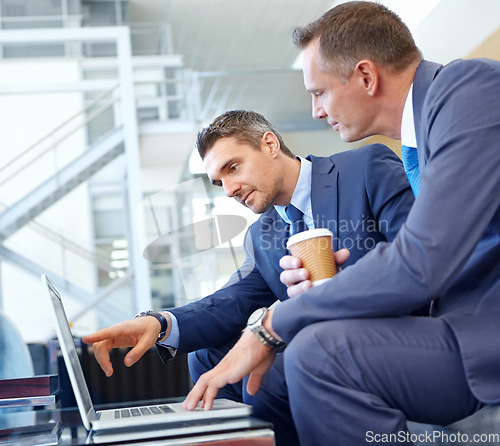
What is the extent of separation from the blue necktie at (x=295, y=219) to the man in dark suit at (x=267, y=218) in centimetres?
1

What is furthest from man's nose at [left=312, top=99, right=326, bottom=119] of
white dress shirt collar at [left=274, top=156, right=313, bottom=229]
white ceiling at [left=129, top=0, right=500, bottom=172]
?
white ceiling at [left=129, top=0, right=500, bottom=172]

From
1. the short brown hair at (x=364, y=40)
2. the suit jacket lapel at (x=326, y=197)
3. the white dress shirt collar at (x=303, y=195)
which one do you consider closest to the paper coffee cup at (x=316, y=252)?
the short brown hair at (x=364, y=40)

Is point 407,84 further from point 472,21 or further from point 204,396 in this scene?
point 472,21

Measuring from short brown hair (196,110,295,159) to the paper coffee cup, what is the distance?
0.79 metres

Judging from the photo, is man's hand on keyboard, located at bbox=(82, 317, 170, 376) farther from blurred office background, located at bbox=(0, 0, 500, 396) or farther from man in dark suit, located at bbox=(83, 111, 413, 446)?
blurred office background, located at bbox=(0, 0, 500, 396)

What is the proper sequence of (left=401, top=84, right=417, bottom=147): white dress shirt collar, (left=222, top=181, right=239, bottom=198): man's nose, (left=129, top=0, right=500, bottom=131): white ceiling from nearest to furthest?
(left=401, top=84, right=417, bottom=147): white dress shirt collar
(left=222, top=181, right=239, bottom=198): man's nose
(left=129, top=0, right=500, bottom=131): white ceiling

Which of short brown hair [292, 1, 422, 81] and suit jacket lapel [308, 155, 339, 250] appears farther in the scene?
suit jacket lapel [308, 155, 339, 250]

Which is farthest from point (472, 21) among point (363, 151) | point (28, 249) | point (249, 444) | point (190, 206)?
point (28, 249)

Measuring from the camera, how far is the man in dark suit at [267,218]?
3.83 feet

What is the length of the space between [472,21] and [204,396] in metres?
3.33

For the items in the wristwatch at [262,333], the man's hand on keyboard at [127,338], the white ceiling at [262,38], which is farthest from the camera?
the white ceiling at [262,38]

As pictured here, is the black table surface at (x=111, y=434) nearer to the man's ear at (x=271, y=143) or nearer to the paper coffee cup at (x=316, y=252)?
the paper coffee cup at (x=316, y=252)

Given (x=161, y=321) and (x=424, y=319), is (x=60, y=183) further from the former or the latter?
(x=424, y=319)

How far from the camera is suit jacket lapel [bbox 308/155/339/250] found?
1.30 meters
